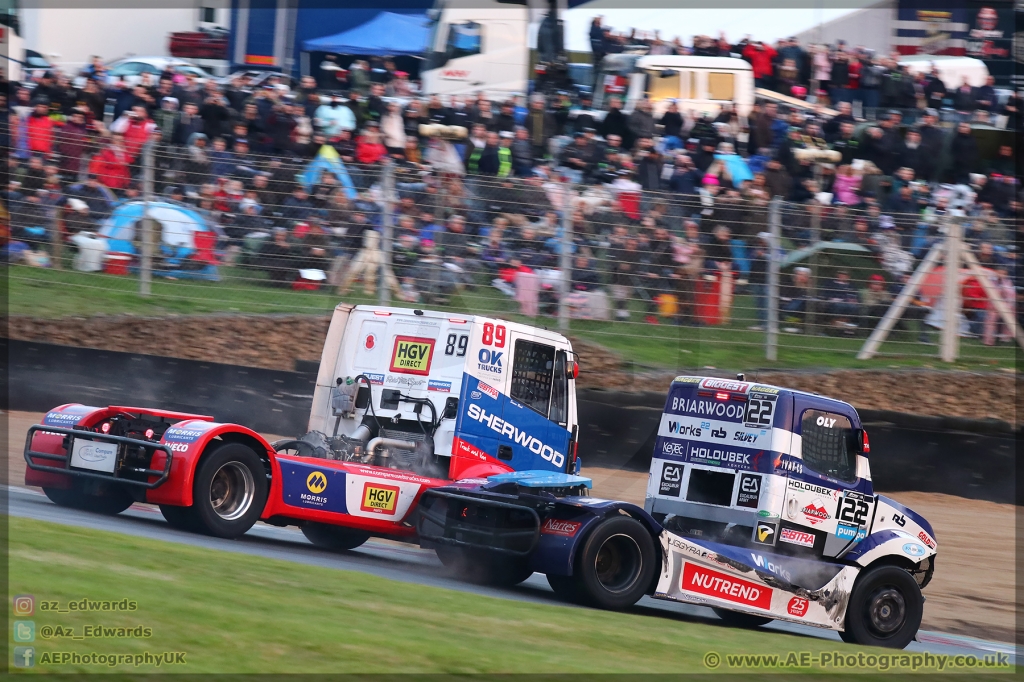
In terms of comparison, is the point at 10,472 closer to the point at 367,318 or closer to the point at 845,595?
the point at 367,318

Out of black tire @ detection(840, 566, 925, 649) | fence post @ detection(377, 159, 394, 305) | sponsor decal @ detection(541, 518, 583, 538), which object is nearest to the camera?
sponsor decal @ detection(541, 518, 583, 538)

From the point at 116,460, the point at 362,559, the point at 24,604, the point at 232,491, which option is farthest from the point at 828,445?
the point at 24,604

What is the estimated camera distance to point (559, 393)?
11281 millimetres

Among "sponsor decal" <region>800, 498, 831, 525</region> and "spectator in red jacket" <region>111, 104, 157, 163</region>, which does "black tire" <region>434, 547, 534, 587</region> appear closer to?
"sponsor decal" <region>800, 498, 831, 525</region>

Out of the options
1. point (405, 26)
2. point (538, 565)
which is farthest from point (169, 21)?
point (538, 565)

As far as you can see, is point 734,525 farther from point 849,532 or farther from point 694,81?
Answer: point 694,81

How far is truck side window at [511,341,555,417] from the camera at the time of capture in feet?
A: 35.9

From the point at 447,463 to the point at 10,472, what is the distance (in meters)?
4.71

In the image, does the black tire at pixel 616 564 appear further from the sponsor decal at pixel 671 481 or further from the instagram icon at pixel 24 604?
the instagram icon at pixel 24 604

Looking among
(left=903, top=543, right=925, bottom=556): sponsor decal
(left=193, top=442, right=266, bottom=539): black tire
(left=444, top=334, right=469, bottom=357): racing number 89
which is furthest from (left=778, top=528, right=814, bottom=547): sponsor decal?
(left=193, top=442, right=266, bottom=539): black tire

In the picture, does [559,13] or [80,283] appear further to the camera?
[559,13]

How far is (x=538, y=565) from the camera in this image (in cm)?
912

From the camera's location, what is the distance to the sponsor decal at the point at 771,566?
934 centimetres

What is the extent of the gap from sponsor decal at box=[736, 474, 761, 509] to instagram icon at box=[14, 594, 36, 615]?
18.2ft
